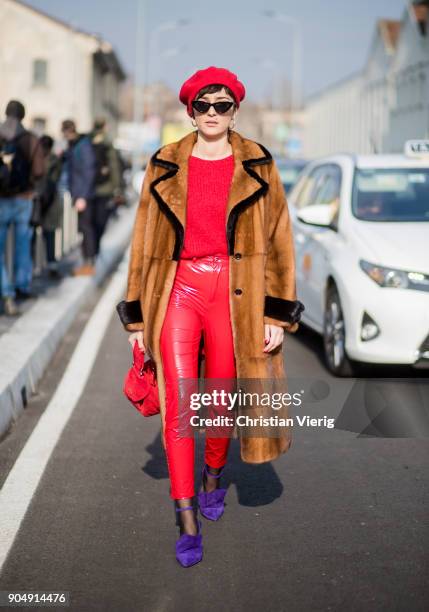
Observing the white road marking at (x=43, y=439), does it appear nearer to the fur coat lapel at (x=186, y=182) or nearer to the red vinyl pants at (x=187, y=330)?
the red vinyl pants at (x=187, y=330)

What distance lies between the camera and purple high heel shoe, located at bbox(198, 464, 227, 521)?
189 inches

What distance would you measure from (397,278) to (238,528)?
10.1 feet

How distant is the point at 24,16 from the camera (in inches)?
2689

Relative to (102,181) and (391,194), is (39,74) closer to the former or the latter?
(102,181)

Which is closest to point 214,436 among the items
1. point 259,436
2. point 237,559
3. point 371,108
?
point 259,436

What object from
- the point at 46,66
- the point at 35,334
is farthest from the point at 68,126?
the point at 46,66

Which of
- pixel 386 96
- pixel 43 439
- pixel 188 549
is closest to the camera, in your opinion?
pixel 188 549

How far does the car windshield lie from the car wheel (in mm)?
683

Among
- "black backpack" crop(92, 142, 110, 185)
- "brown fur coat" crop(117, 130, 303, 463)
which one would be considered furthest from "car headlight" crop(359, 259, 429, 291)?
"black backpack" crop(92, 142, 110, 185)

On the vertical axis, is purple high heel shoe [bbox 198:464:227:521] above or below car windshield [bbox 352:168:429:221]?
below

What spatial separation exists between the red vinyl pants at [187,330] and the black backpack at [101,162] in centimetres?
974

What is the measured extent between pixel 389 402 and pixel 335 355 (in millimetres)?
958

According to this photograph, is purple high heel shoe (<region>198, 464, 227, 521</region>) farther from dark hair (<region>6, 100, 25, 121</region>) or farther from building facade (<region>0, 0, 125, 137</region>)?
building facade (<region>0, 0, 125, 137</region>)

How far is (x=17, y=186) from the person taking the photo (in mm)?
10164
